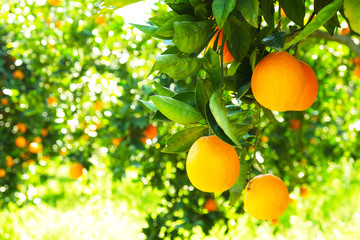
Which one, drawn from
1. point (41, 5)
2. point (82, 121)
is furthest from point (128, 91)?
point (41, 5)

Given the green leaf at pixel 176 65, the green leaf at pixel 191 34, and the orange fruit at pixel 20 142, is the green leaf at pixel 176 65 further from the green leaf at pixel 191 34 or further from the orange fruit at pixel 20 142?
the orange fruit at pixel 20 142

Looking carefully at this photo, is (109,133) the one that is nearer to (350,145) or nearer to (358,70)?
(358,70)

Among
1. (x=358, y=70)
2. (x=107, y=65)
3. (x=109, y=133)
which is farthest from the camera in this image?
(x=107, y=65)

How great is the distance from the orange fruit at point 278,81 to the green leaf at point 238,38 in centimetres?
3

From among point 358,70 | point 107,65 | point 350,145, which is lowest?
point 350,145

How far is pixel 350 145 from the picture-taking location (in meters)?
2.66

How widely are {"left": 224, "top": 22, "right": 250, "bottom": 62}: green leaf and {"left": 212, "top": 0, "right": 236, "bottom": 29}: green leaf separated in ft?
0.23

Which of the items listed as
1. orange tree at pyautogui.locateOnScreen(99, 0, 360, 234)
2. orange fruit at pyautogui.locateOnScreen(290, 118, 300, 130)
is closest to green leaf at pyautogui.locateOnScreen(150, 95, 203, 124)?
orange tree at pyautogui.locateOnScreen(99, 0, 360, 234)

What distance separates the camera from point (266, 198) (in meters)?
0.69

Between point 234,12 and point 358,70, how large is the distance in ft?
5.54

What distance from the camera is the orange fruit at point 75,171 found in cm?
253

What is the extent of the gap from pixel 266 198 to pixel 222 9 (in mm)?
336

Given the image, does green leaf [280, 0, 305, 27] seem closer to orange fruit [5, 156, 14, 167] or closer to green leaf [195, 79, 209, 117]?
green leaf [195, 79, 209, 117]

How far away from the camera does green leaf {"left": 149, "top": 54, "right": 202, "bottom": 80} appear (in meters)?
0.57
